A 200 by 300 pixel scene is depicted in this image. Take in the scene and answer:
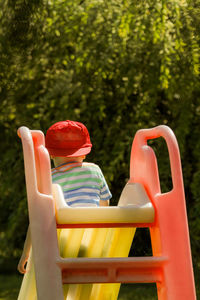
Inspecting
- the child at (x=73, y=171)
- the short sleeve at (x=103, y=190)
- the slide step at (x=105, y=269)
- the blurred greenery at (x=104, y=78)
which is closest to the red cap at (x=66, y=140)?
the child at (x=73, y=171)

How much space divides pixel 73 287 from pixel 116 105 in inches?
161

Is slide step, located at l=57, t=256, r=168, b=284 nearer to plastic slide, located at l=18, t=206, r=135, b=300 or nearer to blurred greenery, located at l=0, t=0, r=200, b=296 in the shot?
plastic slide, located at l=18, t=206, r=135, b=300

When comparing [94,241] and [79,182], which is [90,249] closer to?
[94,241]

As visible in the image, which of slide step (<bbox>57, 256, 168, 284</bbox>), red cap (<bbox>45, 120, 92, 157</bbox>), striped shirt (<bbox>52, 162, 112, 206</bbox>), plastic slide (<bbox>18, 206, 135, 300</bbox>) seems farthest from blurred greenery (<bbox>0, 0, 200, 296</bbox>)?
slide step (<bbox>57, 256, 168, 284</bbox>)

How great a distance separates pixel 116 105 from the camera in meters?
6.99

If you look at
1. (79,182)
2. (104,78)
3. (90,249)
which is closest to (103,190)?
(79,182)

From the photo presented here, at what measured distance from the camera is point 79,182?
10.8 feet

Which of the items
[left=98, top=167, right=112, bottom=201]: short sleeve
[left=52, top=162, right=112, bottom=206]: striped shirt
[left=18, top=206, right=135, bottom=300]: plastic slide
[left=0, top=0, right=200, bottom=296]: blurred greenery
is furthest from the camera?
[left=0, top=0, right=200, bottom=296]: blurred greenery

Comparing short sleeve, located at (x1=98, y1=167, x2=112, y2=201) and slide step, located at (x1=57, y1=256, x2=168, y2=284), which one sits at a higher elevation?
short sleeve, located at (x1=98, y1=167, x2=112, y2=201)

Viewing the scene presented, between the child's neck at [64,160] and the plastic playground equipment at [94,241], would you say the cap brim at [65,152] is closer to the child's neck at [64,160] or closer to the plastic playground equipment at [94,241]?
the child's neck at [64,160]

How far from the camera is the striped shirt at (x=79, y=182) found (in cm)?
328

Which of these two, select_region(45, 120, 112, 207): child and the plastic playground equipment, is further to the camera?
select_region(45, 120, 112, 207): child

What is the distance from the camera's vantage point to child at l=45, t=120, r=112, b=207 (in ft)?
10.8

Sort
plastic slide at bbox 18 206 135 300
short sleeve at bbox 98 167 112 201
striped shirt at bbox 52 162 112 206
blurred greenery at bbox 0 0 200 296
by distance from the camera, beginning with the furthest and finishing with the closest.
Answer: blurred greenery at bbox 0 0 200 296
short sleeve at bbox 98 167 112 201
striped shirt at bbox 52 162 112 206
plastic slide at bbox 18 206 135 300
